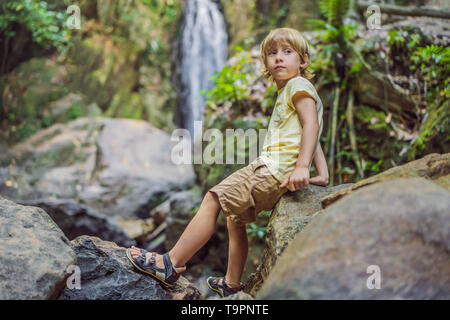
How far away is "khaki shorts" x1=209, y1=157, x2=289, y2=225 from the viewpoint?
2131mm

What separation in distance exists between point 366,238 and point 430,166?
84 centimetres

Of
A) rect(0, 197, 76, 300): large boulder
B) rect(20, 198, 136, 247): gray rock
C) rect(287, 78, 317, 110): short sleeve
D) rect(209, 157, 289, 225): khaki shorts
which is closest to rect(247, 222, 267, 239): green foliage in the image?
rect(209, 157, 289, 225): khaki shorts

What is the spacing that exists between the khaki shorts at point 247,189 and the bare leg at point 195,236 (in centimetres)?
7

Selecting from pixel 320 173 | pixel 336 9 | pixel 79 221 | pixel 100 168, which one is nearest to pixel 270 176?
pixel 320 173

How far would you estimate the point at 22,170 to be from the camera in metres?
6.65

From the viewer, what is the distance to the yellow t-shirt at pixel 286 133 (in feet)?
7.02

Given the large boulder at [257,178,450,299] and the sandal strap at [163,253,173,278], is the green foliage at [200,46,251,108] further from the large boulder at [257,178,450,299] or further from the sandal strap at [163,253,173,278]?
the large boulder at [257,178,450,299]

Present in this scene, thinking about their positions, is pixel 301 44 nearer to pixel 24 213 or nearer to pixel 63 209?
pixel 24 213

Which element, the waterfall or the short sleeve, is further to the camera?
the waterfall

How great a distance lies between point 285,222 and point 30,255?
1.40m

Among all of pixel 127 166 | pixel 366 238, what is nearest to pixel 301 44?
pixel 366 238

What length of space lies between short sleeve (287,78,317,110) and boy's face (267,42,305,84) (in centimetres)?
10

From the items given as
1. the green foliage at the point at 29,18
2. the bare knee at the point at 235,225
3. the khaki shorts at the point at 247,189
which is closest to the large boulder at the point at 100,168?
the green foliage at the point at 29,18

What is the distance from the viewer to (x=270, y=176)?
84.4 inches
